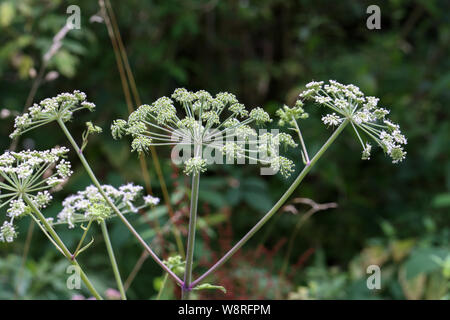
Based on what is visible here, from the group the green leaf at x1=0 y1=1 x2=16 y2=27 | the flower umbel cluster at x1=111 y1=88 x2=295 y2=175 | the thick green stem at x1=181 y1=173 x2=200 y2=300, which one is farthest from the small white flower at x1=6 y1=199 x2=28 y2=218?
the green leaf at x1=0 y1=1 x2=16 y2=27

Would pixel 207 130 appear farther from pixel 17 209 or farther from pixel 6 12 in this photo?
pixel 6 12

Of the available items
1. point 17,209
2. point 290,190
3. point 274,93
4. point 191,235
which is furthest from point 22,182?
point 274,93

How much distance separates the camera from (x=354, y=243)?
17.7ft

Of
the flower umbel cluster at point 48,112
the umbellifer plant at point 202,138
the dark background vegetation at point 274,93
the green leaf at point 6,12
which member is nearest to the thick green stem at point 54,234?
the umbellifer plant at point 202,138

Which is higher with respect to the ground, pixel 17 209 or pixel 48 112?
pixel 48 112

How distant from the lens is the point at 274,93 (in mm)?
5812

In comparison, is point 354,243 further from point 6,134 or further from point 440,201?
point 6,134

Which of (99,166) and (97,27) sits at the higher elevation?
(97,27)

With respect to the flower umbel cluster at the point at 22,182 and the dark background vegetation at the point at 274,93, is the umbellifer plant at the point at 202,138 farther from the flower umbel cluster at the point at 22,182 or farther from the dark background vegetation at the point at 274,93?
the dark background vegetation at the point at 274,93

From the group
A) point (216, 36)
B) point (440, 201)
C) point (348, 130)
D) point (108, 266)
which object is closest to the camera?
point (440, 201)

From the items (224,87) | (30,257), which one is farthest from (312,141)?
(30,257)

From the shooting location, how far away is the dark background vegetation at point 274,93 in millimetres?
4027
